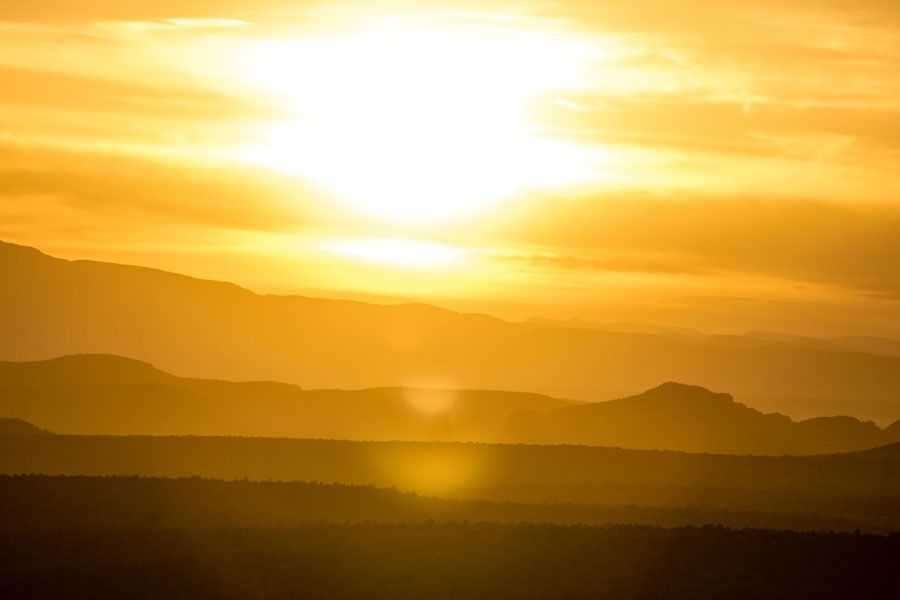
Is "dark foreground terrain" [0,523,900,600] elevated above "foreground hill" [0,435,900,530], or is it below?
below

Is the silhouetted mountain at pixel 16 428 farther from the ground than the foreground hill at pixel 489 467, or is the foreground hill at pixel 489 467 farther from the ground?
the silhouetted mountain at pixel 16 428

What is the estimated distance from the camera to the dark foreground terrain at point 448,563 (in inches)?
1281

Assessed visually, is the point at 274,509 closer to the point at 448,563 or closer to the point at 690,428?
the point at 448,563

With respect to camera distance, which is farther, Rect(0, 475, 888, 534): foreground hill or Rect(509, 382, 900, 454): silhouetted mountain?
Rect(509, 382, 900, 454): silhouetted mountain

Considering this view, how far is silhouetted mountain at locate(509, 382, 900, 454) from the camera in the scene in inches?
3780

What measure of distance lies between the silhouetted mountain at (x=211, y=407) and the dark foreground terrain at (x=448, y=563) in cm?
6986

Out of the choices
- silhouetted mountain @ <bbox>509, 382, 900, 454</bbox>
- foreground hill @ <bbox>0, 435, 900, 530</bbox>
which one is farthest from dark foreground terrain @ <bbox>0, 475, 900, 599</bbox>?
silhouetted mountain @ <bbox>509, 382, 900, 454</bbox>

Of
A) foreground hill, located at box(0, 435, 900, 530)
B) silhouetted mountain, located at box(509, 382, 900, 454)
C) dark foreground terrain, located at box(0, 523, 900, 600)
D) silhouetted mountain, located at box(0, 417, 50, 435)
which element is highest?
silhouetted mountain, located at box(509, 382, 900, 454)

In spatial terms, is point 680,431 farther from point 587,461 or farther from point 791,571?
point 791,571

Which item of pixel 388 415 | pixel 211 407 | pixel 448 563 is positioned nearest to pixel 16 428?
pixel 211 407

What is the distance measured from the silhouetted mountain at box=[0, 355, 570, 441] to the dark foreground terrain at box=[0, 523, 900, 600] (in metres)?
69.9

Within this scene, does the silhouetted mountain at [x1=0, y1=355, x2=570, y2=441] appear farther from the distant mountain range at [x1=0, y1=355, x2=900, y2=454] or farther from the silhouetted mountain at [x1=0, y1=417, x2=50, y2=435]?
the silhouetted mountain at [x1=0, y1=417, x2=50, y2=435]

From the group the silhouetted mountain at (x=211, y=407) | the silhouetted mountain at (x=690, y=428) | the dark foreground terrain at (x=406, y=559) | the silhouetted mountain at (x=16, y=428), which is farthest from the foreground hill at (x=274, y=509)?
the silhouetted mountain at (x=211, y=407)

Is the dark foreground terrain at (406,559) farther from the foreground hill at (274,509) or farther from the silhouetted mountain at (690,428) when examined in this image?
the silhouetted mountain at (690,428)
